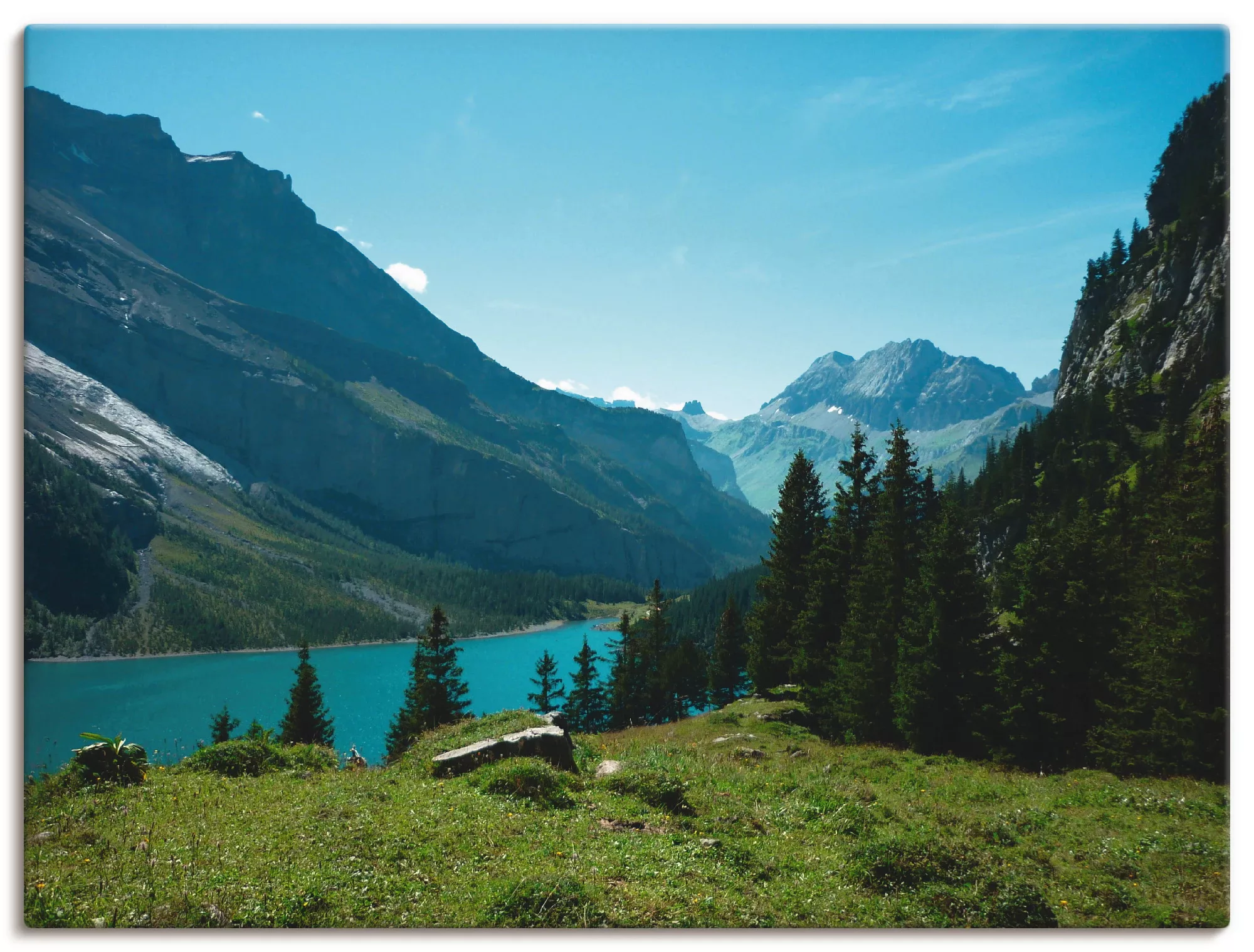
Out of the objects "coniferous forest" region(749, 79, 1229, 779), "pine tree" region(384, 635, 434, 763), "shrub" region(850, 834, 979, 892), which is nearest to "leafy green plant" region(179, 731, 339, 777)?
"shrub" region(850, 834, 979, 892)

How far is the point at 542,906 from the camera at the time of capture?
337 inches

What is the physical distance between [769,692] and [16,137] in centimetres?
3253

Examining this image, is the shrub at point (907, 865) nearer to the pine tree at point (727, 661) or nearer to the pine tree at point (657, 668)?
the pine tree at point (657, 668)

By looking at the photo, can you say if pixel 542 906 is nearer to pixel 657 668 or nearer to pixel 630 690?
pixel 657 668

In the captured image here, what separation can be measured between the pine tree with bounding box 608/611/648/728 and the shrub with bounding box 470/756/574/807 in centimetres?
4377

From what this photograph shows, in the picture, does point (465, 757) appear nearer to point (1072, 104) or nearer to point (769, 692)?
point (1072, 104)

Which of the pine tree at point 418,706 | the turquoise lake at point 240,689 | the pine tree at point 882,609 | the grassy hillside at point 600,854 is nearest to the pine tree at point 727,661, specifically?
the pine tree at point 418,706

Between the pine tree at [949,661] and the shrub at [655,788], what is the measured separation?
37.7 feet

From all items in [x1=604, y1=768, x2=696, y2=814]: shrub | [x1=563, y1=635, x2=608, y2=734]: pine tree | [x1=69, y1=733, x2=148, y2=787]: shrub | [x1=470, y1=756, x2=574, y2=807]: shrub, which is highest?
[x1=69, y1=733, x2=148, y2=787]: shrub

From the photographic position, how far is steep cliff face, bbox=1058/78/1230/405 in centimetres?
1407

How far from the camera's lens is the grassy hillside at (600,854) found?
8.61 meters

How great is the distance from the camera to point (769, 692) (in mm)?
33438

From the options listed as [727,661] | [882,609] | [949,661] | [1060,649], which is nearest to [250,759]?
[949,661]

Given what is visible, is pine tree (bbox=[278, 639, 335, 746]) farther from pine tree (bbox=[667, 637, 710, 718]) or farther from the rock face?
the rock face
